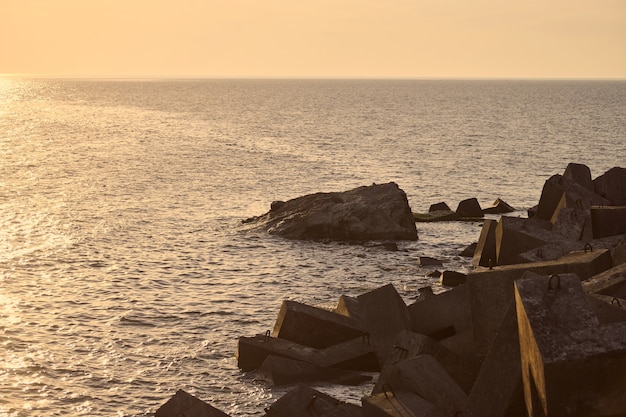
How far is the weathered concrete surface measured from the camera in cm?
3109

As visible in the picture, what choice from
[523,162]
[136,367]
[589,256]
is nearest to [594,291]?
[589,256]

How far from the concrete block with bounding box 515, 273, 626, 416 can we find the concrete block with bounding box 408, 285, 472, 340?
5.12 metres

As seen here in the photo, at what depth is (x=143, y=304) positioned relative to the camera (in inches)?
886

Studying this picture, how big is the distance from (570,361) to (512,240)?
11609mm

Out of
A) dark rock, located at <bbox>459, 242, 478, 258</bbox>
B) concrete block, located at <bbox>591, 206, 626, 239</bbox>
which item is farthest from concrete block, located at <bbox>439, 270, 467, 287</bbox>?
Result: dark rock, located at <bbox>459, 242, 478, 258</bbox>

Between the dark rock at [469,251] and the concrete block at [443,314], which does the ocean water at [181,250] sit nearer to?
the dark rock at [469,251]

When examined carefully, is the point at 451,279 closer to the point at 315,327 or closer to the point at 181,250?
the point at 315,327

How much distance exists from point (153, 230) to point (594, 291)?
73.7 ft

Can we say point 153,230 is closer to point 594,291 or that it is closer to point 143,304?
point 143,304

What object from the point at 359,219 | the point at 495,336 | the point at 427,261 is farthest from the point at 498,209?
the point at 495,336

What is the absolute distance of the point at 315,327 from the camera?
54.3 feet

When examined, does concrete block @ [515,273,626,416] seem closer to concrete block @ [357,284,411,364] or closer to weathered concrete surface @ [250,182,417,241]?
concrete block @ [357,284,411,364]

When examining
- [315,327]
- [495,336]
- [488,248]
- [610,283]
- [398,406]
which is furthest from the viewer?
[488,248]

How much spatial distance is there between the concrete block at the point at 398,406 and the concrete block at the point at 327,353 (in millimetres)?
3792
